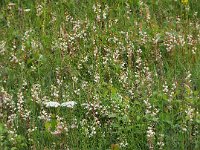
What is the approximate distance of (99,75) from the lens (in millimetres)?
4777

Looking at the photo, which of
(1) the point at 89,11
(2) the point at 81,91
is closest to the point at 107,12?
(1) the point at 89,11

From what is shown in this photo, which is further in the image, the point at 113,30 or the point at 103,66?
the point at 113,30

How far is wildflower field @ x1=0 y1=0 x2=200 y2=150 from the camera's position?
4035mm

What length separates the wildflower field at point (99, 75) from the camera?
4035 mm

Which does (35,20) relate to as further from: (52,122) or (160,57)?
(52,122)

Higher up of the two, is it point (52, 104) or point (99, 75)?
point (99, 75)

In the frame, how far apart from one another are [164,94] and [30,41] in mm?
1822

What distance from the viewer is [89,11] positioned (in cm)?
611

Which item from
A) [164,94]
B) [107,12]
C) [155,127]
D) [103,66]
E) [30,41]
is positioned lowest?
[155,127]

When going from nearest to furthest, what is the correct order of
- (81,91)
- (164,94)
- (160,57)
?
1. (164,94)
2. (81,91)
3. (160,57)

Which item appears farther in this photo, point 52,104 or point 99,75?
point 99,75

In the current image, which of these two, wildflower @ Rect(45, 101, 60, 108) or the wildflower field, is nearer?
the wildflower field

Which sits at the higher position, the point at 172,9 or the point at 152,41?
the point at 172,9

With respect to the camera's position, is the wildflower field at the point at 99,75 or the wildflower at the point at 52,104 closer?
the wildflower field at the point at 99,75
